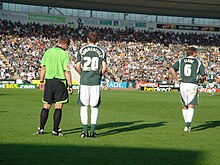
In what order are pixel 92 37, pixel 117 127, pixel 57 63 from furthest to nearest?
pixel 117 127 → pixel 57 63 → pixel 92 37

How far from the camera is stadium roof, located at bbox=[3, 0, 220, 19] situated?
2235 inches

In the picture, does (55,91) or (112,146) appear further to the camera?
(55,91)

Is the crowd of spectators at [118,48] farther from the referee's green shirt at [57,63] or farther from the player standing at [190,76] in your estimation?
the referee's green shirt at [57,63]

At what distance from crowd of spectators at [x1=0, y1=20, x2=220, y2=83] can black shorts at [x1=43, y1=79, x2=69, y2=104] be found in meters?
39.4

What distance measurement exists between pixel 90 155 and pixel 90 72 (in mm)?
2951

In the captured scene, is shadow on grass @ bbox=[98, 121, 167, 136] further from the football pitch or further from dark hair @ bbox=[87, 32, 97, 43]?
dark hair @ bbox=[87, 32, 97, 43]

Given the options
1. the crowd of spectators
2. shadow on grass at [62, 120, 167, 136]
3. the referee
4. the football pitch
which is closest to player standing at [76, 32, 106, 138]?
the referee

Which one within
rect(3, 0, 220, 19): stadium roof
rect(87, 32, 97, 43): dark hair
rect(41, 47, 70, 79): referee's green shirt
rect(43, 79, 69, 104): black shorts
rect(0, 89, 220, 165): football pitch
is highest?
rect(3, 0, 220, 19): stadium roof

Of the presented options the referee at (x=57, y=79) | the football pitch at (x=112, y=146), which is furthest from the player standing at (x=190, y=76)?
the referee at (x=57, y=79)

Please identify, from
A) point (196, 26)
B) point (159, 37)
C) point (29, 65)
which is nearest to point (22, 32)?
point (29, 65)

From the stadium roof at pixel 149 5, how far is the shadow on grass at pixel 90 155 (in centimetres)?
4890

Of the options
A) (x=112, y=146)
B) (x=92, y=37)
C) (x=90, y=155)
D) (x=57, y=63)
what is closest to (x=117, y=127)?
(x=57, y=63)

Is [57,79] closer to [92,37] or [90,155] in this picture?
[92,37]

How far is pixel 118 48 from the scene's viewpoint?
60656 mm
